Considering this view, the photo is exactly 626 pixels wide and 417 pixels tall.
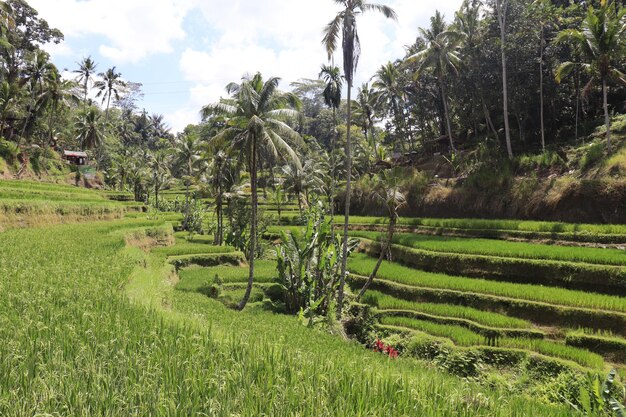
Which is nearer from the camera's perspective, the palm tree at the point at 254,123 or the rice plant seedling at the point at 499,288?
the rice plant seedling at the point at 499,288

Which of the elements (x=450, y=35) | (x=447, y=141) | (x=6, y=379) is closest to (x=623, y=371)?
(x=6, y=379)

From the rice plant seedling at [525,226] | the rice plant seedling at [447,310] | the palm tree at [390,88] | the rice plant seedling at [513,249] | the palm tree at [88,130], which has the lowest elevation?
the rice plant seedling at [447,310]

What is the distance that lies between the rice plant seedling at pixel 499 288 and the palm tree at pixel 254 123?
6650mm

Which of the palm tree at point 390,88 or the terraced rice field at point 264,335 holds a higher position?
the palm tree at point 390,88

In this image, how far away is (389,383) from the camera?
504 centimetres

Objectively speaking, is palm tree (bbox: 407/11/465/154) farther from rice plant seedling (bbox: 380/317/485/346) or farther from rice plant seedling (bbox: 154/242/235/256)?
rice plant seedling (bbox: 380/317/485/346)

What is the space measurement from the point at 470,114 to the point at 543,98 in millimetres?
9265

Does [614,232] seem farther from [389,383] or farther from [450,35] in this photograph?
[450,35]

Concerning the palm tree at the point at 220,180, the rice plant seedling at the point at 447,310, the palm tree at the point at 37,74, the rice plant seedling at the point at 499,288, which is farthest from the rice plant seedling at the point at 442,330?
the palm tree at the point at 37,74

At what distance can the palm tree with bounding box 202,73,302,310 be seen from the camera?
14.6 m

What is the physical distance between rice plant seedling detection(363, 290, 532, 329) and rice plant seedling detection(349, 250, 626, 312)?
1.07 m

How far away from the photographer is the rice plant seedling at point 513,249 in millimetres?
14148

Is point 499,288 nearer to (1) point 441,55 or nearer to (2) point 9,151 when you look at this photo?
(1) point 441,55

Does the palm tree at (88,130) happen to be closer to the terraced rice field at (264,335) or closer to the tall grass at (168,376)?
the terraced rice field at (264,335)
